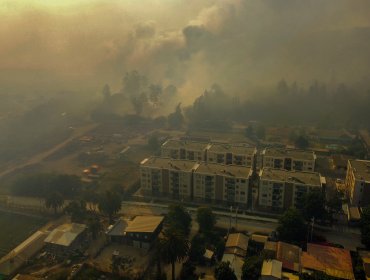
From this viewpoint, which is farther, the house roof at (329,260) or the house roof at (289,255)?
the house roof at (289,255)

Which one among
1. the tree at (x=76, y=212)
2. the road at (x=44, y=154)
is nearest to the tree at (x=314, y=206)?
the tree at (x=76, y=212)

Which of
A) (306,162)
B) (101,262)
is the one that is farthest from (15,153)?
(306,162)

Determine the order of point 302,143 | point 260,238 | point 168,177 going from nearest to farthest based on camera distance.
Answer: point 260,238 < point 168,177 < point 302,143

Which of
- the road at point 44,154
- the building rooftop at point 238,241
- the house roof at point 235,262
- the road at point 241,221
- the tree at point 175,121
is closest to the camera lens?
the house roof at point 235,262

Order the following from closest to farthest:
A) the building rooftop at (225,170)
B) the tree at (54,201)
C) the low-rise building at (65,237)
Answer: the low-rise building at (65,237), the tree at (54,201), the building rooftop at (225,170)

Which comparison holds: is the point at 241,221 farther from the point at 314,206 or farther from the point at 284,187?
the point at 314,206

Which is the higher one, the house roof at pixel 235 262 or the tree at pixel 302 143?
the tree at pixel 302 143

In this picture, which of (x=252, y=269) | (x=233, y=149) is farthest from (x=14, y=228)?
(x=233, y=149)

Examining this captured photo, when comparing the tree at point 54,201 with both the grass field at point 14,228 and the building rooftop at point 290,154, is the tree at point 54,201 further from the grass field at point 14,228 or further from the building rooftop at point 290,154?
the building rooftop at point 290,154

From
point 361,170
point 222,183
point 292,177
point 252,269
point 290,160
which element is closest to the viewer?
point 252,269
